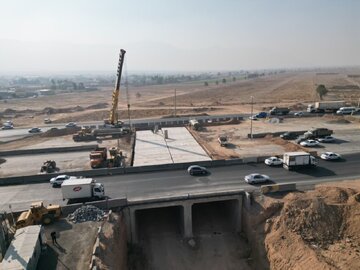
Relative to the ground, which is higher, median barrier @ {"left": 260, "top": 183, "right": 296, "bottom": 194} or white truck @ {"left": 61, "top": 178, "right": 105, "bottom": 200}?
white truck @ {"left": 61, "top": 178, "right": 105, "bottom": 200}

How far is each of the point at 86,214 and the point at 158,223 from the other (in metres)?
10.1

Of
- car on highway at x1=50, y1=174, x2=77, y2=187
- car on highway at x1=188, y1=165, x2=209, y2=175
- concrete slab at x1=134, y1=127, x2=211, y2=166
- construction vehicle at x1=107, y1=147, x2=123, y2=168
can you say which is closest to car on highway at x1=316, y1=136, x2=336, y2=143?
concrete slab at x1=134, y1=127, x2=211, y2=166

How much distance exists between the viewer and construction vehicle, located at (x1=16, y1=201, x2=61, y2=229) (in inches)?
1107

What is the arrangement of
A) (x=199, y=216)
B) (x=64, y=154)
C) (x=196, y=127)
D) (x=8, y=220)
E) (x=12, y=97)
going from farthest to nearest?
(x=12, y=97) → (x=196, y=127) → (x=64, y=154) → (x=199, y=216) → (x=8, y=220)

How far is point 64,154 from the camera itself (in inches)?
2168

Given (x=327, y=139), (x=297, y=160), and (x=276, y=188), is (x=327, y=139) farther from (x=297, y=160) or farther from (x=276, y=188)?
(x=276, y=188)

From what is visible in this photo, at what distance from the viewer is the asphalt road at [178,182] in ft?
117

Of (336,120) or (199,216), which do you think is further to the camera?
(336,120)

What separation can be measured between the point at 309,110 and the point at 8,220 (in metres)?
80.0

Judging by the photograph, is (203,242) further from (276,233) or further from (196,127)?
(196,127)

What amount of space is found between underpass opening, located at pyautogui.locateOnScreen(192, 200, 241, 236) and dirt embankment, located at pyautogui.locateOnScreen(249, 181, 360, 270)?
391 cm

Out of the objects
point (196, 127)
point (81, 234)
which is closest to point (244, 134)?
point (196, 127)

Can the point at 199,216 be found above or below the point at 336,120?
below

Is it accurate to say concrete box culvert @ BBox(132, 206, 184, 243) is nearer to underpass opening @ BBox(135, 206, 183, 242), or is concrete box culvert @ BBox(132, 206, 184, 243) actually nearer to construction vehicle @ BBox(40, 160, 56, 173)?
underpass opening @ BBox(135, 206, 183, 242)
